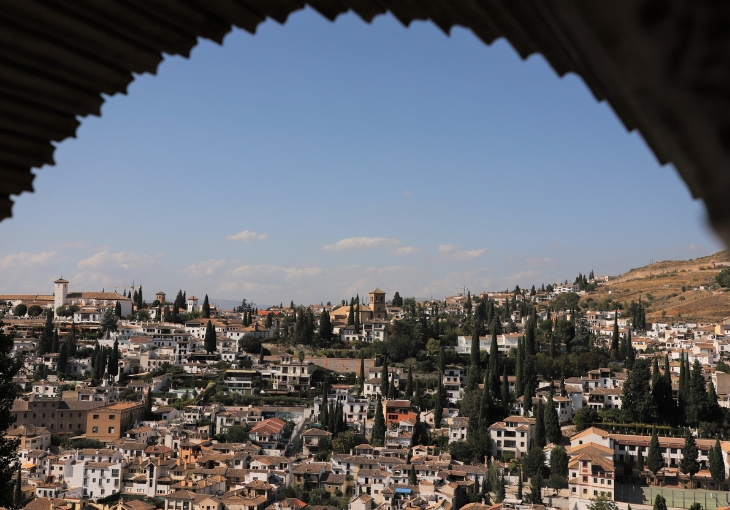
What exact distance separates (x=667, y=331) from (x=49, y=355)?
29.2 metres

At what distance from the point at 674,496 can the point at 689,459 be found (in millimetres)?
1213

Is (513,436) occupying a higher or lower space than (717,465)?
Answer: higher

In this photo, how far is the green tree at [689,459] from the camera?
19.8 meters

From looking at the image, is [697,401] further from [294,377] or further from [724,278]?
[724,278]

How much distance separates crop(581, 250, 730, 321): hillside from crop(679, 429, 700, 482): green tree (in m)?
26.5

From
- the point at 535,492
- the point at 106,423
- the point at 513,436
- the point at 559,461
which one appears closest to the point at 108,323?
the point at 106,423

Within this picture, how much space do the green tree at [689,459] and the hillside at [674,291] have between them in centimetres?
2651

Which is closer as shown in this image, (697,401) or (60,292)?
(697,401)

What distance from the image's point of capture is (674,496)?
19.1m

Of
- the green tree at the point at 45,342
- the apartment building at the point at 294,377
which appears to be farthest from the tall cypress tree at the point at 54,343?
the apartment building at the point at 294,377

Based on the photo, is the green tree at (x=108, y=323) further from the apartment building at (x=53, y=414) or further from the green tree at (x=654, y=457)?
the green tree at (x=654, y=457)

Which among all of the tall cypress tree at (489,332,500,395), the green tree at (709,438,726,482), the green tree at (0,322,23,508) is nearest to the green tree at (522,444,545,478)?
the green tree at (709,438,726,482)

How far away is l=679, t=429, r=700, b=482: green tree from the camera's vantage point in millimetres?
19766

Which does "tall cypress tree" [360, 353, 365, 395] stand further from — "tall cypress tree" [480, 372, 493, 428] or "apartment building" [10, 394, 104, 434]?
"apartment building" [10, 394, 104, 434]
